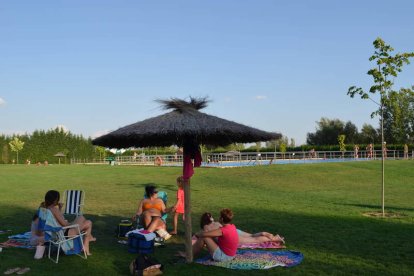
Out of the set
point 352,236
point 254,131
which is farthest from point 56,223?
point 352,236

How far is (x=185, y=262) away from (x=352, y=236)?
3.59 metres

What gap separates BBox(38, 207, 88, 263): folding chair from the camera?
660 centimetres

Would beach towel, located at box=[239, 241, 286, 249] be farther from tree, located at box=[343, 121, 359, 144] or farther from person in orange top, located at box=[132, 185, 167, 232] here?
tree, located at box=[343, 121, 359, 144]

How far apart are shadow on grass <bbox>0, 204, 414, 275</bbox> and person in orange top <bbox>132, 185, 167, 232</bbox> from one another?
435 millimetres

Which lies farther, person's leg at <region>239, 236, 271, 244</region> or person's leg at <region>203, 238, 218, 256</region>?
person's leg at <region>239, 236, 271, 244</region>

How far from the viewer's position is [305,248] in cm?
738

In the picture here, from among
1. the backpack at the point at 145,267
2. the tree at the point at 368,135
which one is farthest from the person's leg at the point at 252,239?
the tree at the point at 368,135

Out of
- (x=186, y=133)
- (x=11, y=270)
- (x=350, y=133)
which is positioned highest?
(x=350, y=133)

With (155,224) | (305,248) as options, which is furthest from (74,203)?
(305,248)

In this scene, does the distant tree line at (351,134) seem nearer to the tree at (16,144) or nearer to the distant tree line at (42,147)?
the distant tree line at (42,147)

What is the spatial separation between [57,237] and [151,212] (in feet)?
6.05

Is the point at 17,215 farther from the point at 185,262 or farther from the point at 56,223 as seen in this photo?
the point at 185,262

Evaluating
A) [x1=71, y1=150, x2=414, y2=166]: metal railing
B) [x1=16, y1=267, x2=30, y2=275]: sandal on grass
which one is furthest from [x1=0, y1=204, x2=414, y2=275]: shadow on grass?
[x1=71, y1=150, x2=414, y2=166]: metal railing

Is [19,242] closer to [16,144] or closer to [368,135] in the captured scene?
[16,144]
